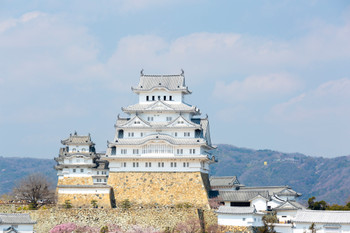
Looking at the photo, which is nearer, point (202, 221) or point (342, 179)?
point (202, 221)

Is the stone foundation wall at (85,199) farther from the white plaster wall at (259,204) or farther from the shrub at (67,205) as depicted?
Answer: the white plaster wall at (259,204)

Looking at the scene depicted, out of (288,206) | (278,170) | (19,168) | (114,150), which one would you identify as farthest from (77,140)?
(19,168)

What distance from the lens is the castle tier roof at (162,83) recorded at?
56.9 meters

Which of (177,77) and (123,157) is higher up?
(177,77)

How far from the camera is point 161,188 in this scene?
53.9 m

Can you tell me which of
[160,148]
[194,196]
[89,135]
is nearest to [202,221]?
[194,196]

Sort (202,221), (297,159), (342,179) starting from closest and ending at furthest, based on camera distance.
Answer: (202,221) → (342,179) → (297,159)

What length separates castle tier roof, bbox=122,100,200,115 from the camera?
183 feet

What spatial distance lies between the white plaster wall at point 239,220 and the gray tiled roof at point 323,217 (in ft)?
8.99

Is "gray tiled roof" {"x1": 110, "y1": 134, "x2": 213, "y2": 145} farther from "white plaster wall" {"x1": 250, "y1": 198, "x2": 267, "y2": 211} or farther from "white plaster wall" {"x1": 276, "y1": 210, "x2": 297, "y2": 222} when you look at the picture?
"white plaster wall" {"x1": 276, "y1": 210, "x2": 297, "y2": 222}

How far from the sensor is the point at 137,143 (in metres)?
54.7

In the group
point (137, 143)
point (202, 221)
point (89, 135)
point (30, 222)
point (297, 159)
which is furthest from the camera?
point (297, 159)

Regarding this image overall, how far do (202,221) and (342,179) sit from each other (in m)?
79.2

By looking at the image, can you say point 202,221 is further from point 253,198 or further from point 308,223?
point 308,223
